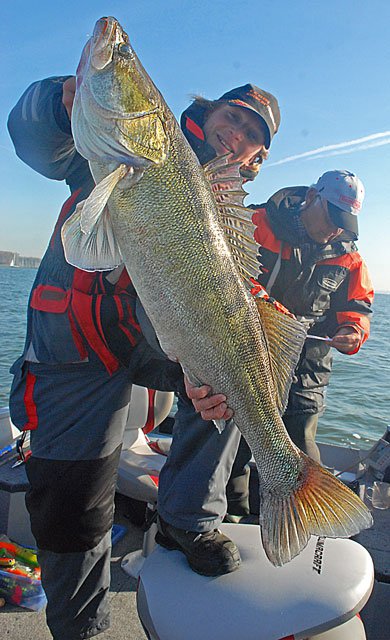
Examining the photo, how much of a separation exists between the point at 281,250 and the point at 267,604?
115 inches

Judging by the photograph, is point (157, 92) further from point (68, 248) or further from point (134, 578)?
point (134, 578)

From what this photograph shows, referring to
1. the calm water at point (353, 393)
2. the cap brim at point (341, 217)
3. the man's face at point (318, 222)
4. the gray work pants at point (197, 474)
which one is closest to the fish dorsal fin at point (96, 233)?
the gray work pants at point (197, 474)

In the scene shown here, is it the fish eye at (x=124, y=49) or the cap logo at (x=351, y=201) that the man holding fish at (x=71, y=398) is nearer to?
the fish eye at (x=124, y=49)

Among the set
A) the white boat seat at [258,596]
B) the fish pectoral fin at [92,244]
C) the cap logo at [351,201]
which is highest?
the cap logo at [351,201]

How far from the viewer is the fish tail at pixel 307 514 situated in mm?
2078

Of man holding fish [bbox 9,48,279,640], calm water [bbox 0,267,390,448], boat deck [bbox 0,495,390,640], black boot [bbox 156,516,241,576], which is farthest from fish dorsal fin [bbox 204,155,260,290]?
calm water [bbox 0,267,390,448]

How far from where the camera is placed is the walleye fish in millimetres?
1899

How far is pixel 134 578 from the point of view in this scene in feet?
12.0

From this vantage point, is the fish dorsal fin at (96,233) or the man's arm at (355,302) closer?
the fish dorsal fin at (96,233)

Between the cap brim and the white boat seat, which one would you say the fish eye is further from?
the cap brim

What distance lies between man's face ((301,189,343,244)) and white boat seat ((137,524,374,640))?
9.15ft

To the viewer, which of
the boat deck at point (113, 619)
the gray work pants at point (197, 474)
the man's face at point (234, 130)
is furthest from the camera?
the man's face at point (234, 130)

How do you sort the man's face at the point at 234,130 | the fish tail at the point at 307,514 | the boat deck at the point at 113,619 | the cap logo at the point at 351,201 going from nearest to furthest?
the fish tail at the point at 307,514, the boat deck at the point at 113,619, the man's face at the point at 234,130, the cap logo at the point at 351,201

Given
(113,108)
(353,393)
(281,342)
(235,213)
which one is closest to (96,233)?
(113,108)
